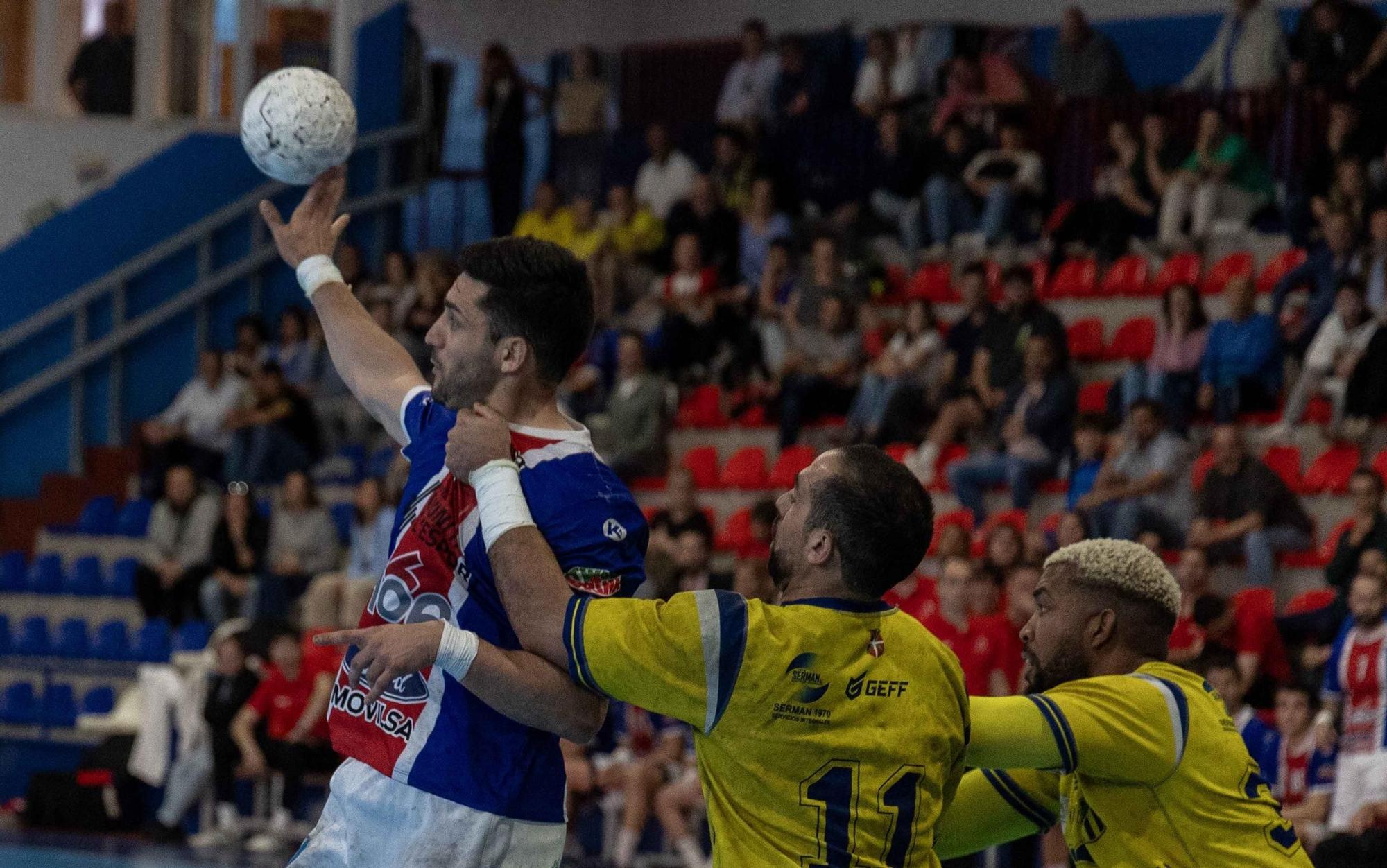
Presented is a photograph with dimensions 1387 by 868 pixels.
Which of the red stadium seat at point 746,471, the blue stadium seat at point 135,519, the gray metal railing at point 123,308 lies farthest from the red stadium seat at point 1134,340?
the blue stadium seat at point 135,519

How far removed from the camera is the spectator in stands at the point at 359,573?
43.7 ft

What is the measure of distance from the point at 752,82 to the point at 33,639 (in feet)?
26.7

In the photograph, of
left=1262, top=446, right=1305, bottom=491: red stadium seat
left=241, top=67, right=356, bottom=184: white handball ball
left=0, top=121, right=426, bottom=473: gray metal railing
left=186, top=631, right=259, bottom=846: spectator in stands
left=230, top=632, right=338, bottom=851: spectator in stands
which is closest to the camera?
left=241, top=67, right=356, bottom=184: white handball ball

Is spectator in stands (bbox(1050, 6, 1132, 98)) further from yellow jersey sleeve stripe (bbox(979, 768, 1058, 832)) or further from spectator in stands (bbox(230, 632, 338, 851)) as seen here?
yellow jersey sleeve stripe (bbox(979, 768, 1058, 832))

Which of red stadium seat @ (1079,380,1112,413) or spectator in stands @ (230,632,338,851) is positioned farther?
red stadium seat @ (1079,380,1112,413)

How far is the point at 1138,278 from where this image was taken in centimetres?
1416

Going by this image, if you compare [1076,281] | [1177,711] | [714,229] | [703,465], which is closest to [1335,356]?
[1076,281]

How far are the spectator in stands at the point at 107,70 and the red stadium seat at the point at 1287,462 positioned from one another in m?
11.2

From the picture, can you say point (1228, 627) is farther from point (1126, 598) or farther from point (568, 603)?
point (568, 603)

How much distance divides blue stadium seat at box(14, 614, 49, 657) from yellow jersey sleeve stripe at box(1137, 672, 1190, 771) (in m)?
12.8

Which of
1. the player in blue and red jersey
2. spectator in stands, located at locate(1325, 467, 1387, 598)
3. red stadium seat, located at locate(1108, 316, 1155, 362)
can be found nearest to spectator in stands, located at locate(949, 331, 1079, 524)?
red stadium seat, located at locate(1108, 316, 1155, 362)

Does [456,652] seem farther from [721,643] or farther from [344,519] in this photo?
[344,519]

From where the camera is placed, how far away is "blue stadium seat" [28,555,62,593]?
50.5 feet

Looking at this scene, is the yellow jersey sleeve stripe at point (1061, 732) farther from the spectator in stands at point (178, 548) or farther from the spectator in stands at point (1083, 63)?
the spectator in stands at point (1083, 63)
